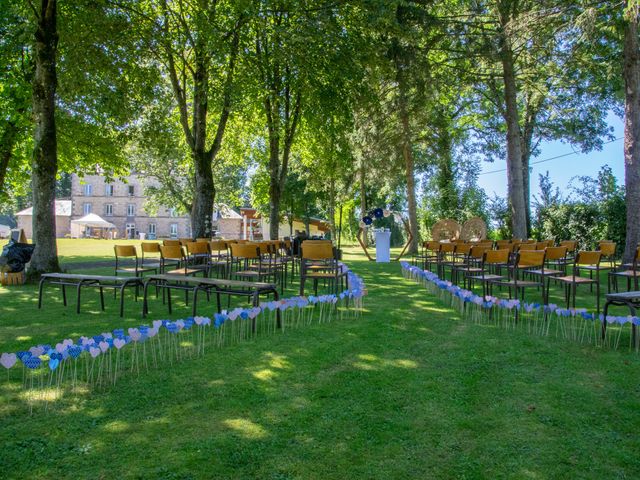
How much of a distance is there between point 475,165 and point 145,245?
859 inches

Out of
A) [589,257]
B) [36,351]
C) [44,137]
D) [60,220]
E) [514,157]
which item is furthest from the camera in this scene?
[60,220]

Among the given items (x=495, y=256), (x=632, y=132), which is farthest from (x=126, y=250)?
(x=632, y=132)

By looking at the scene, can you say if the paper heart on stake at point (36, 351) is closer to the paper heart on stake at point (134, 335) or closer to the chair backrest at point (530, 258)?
the paper heart on stake at point (134, 335)

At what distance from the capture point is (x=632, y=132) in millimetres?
12844

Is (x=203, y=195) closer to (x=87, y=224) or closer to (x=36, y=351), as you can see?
(x=36, y=351)

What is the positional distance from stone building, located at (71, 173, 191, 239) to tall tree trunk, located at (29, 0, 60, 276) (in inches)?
2145

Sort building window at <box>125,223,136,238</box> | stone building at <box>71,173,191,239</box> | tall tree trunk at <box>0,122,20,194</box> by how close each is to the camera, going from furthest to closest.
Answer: building window at <box>125,223,136,238</box>
stone building at <box>71,173,191,239</box>
tall tree trunk at <box>0,122,20,194</box>

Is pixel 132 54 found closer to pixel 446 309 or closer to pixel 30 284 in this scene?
pixel 30 284

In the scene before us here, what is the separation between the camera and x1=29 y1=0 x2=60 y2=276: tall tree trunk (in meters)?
10.3

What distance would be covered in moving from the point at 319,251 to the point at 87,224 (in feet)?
187

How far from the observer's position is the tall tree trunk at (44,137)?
33.7 ft

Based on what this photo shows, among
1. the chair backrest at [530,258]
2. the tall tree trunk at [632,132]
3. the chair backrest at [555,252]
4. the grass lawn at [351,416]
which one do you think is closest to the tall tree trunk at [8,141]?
the grass lawn at [351,416]

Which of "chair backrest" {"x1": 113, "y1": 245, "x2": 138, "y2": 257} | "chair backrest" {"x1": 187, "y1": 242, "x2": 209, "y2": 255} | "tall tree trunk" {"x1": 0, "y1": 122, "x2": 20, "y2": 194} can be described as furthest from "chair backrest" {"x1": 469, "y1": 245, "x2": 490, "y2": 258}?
"tall tree trunk" {"x1": 0, "y1": 122, "x2": 20, "y2": 194}

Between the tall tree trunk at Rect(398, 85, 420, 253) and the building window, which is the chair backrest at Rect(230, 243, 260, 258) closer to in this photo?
the tall tree trunk at Rect(398, 85, 420, 253)
